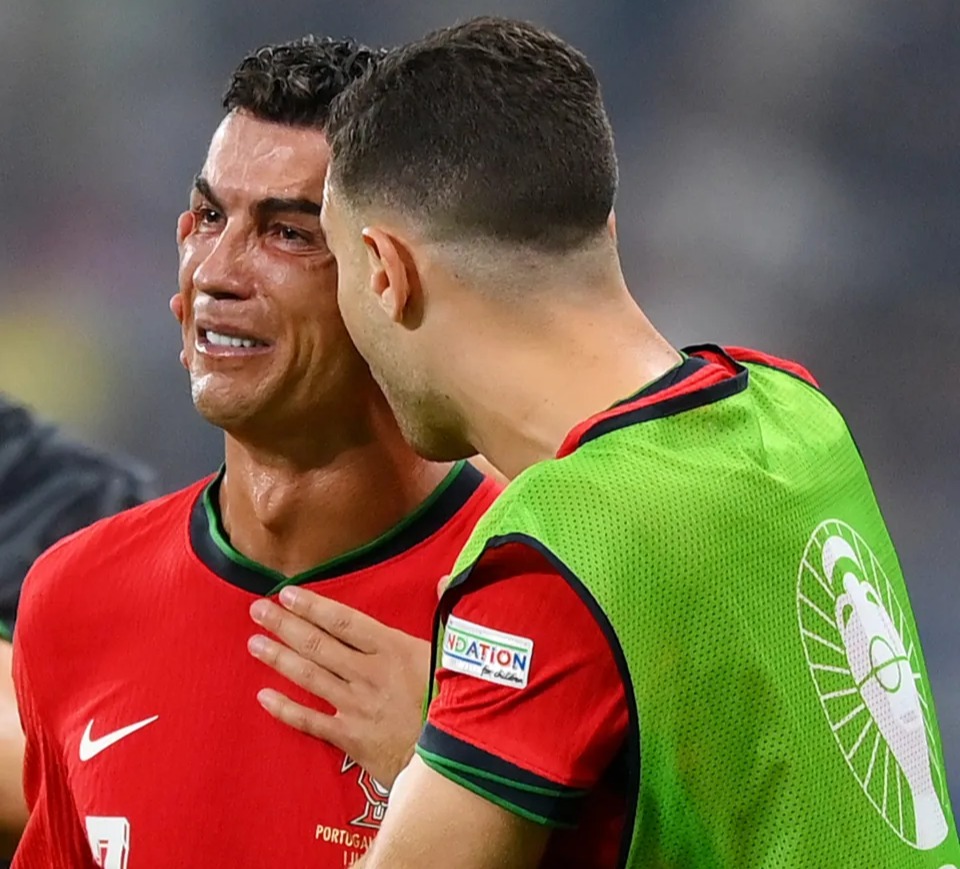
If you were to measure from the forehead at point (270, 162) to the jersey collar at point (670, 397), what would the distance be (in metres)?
0.42

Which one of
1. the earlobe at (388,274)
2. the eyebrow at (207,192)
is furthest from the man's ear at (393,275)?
the eyebrow at (207,192)

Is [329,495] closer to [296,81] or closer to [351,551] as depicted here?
[351,551]

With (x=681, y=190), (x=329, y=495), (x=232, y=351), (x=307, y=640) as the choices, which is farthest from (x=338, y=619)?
(x=681, y=190)

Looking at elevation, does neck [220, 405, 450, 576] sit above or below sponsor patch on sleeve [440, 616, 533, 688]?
below

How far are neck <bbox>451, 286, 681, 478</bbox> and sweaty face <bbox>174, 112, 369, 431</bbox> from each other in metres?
0.28

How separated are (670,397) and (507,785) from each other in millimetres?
289

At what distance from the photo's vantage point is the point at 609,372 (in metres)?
1.09

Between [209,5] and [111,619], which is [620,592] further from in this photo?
[209,5]

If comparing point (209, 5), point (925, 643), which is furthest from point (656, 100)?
point (925, 643)

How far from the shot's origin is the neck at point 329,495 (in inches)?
57.2

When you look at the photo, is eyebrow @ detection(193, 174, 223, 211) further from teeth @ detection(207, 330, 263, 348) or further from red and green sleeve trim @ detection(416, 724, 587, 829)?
red and green sleeve trim @ detection(416, 724, 587, 829)

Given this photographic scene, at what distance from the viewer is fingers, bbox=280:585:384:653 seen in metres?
1.36

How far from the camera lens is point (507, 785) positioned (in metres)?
0.96

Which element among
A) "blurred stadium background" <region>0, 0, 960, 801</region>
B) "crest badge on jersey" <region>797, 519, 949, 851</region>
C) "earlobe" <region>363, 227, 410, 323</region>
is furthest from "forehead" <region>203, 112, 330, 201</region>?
"blurred stadium background" <region>0, 0, 960, 801</region>
